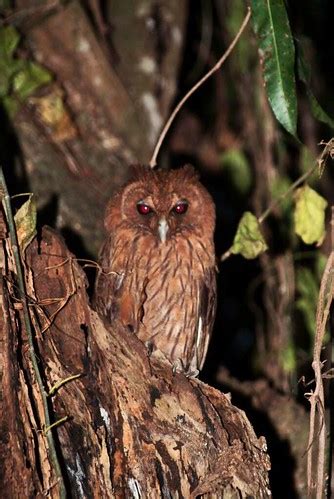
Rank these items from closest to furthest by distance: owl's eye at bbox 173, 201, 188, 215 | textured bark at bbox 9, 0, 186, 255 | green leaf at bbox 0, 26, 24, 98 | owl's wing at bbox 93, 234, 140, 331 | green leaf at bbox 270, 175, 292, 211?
owl's wing at bbox 93, 234, 140, 331
owl's eye at bbox 173, 201, 188, 215
green leaf at bbox 0, 26, 24, 98
textured bark at bbox 9, 0, 186, 255
green leaf at bbox 270, 175, 292, 211

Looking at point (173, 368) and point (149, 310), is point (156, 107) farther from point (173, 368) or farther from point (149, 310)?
point (173, 368)

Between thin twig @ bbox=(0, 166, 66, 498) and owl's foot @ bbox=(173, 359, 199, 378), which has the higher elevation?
thin twig @ bbox=(0, 166, 66, 498)

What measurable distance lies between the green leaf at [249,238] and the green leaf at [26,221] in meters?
0.99

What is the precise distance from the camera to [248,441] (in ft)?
7.86

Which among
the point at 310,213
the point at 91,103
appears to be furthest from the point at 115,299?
the point at 91,103

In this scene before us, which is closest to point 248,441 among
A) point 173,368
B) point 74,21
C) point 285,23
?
point 173,368

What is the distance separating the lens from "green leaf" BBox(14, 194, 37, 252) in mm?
2238

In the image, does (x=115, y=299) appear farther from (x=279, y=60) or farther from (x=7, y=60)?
(x=7, y=60)

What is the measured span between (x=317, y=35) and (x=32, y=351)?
3.96 m

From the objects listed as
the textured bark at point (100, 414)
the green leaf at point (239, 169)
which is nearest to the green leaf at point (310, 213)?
the textured bark at point (100, 414)

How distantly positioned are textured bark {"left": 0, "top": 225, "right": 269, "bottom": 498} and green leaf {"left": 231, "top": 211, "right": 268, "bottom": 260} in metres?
0.67

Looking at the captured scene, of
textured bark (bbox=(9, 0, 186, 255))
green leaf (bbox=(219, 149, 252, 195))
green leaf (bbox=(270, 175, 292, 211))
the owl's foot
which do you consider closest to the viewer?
the owl's foot

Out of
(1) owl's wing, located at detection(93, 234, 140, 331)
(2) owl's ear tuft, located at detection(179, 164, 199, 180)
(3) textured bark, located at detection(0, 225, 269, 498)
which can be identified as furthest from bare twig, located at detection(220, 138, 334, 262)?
(3) textured bark, located at detection(0, 225, 269, 498)

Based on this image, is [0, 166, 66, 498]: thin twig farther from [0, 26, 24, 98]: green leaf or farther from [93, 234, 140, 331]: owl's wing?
[0, 26, 24, 98]: green leaf
